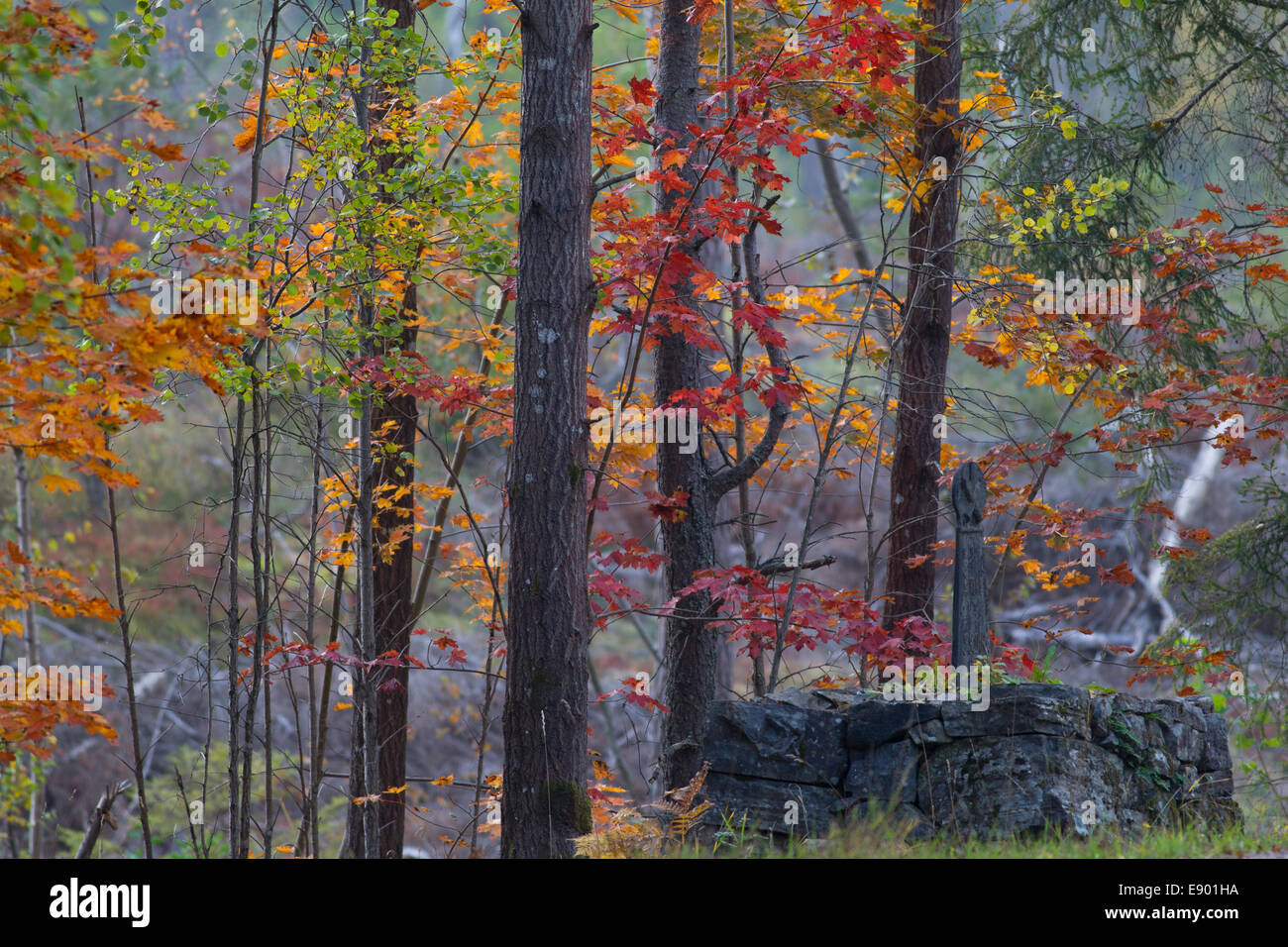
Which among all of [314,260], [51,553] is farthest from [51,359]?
[51,553]

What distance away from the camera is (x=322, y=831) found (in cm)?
1416

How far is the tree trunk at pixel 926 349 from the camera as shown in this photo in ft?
24.4

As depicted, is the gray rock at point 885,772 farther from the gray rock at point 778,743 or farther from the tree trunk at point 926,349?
the tree trunk at point 926,349

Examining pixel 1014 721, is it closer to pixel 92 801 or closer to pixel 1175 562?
pixel 1175 562

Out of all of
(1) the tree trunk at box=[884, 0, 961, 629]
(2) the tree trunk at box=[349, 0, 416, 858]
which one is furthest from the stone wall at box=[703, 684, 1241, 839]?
(2) the tree trunk at box=[349, 0, 416, 858]

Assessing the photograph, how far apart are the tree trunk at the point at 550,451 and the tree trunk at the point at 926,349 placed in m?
3.24

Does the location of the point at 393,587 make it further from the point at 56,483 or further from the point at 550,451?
the point at 56,483

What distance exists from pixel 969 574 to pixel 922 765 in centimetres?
Answer: 100

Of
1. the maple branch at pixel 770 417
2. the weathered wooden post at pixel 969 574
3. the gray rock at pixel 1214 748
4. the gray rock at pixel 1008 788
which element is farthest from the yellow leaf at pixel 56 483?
the gray rock at pixel 1214 748

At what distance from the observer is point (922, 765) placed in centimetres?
443

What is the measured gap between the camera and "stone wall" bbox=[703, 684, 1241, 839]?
14.3 ft

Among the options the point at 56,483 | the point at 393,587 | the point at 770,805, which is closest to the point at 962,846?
the point at 770,805
